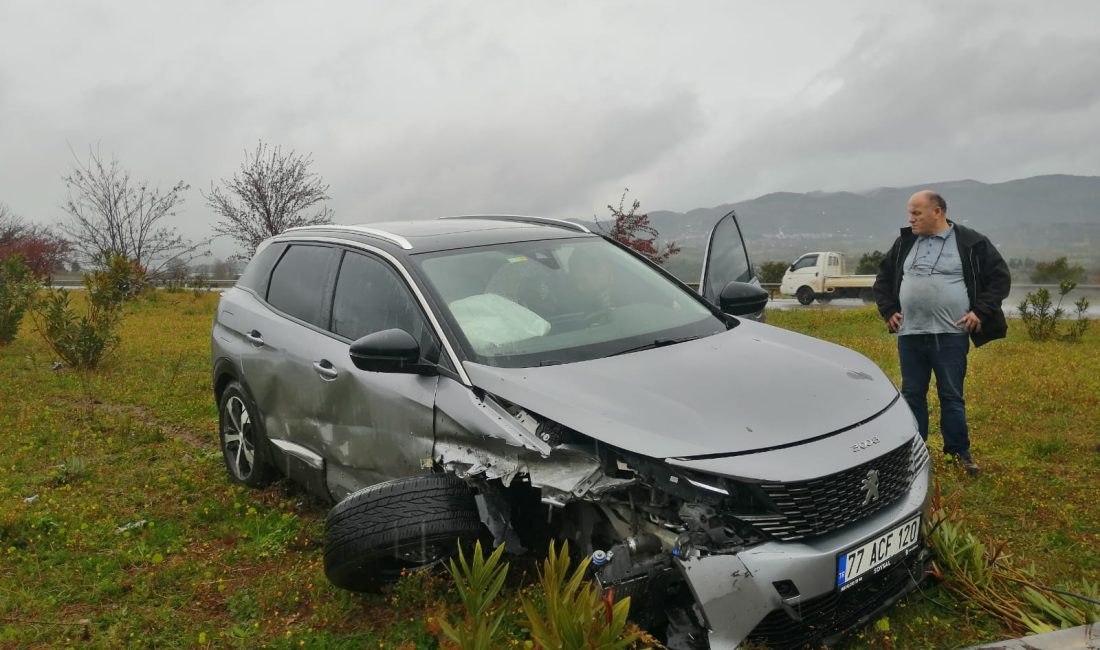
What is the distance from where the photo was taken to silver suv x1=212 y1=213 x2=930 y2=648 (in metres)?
2.72

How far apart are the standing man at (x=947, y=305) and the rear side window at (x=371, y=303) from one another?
323cm

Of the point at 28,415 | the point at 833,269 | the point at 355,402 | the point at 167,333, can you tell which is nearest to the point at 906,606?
the point at 355,402

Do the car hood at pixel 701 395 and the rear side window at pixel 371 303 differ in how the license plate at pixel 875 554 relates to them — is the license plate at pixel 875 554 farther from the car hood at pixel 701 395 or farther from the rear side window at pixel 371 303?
the rear side window at pixel 371 303

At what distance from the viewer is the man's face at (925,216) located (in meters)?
5.39

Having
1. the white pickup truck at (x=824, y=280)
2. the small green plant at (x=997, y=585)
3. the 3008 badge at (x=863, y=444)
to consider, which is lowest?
the white pickup truck at (x=824, y=280)

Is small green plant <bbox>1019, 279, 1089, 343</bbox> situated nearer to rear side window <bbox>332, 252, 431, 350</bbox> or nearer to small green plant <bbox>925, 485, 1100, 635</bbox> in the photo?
small green plant <bbox>925, 485, 1100, 635</bbox>

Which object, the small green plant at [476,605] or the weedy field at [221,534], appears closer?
the small green plant at [476,605]

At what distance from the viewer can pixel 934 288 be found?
5348 mm

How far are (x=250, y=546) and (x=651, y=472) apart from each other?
2692mm

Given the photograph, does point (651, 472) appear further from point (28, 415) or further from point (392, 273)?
point (28, 415)

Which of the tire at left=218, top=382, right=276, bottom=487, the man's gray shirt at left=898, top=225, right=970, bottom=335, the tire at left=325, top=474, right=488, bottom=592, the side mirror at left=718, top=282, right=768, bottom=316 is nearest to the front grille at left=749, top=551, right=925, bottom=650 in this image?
the tire at left=325, top=474, right=488, bottom=592

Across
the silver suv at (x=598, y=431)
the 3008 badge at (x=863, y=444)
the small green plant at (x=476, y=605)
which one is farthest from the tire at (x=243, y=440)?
the 3008 badge at (x=863, y=444)

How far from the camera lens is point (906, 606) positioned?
3449mm

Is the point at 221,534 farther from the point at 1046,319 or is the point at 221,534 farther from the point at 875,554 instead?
the point at 1046,319
